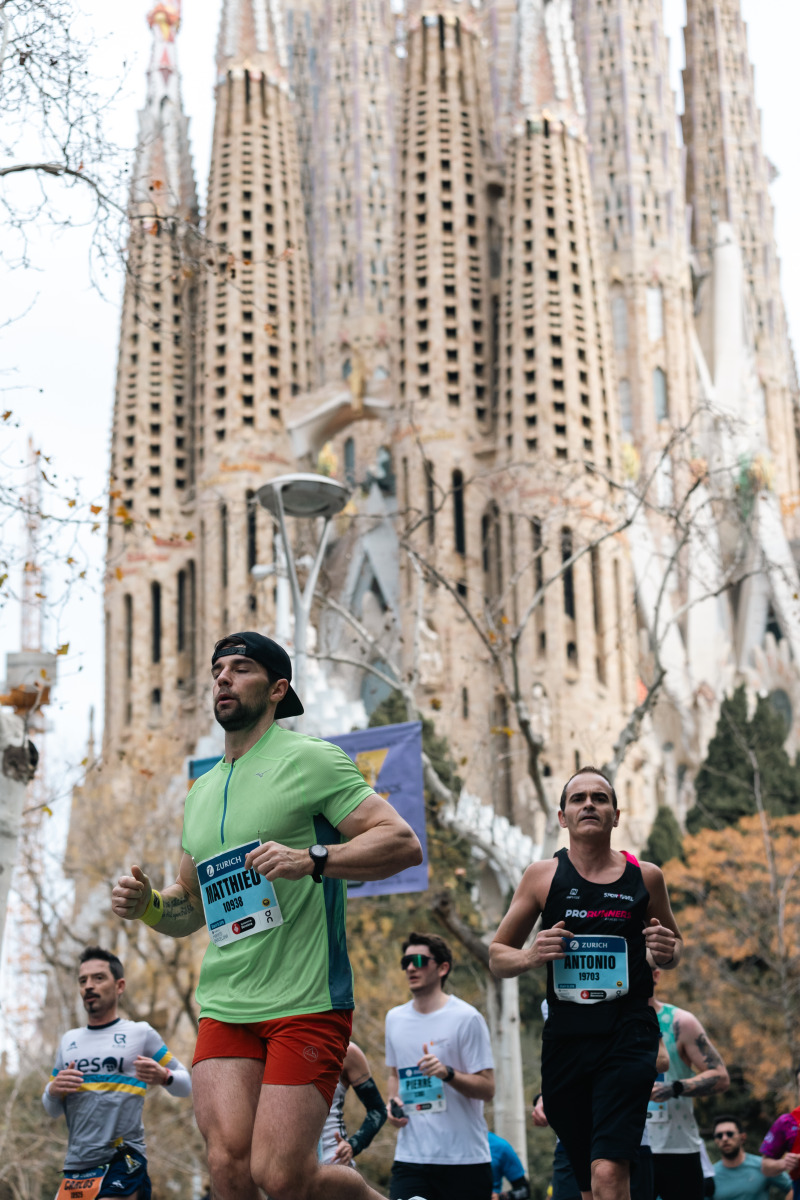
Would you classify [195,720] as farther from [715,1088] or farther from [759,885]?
[715,1088]

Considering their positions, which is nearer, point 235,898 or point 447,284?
point 235,898

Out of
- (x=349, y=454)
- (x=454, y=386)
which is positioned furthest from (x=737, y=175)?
(x=454, y=386)

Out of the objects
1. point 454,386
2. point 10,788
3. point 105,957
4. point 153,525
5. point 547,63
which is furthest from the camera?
point 153,525

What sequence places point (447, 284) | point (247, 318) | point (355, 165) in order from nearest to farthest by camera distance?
point (447, 284) < point (247, 318) < point (355, 165)

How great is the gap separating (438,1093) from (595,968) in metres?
2.33

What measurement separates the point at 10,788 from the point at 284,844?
182 inches

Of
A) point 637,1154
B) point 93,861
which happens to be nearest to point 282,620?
point 93,861

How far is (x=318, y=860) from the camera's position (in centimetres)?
445

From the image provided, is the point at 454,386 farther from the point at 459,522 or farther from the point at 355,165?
the point at 355,165

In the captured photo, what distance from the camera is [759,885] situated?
99.0 ft

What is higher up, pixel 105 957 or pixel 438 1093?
pixel 105 957

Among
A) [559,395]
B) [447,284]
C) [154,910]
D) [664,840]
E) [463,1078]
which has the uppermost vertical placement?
[447,284]

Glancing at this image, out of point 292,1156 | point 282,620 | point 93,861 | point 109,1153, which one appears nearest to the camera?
→ point 292,1156

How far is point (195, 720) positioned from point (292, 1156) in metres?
43.6
